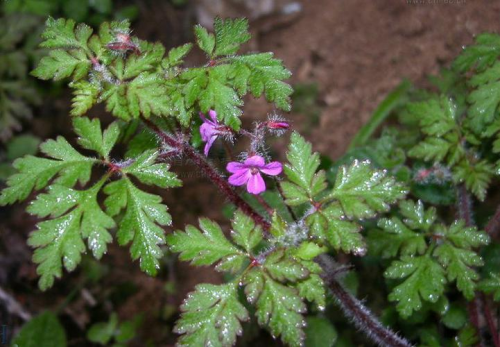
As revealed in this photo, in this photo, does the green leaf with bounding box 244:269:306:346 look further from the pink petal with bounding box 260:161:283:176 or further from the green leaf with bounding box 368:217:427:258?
the green leaf with bounding box 368:217:427:258

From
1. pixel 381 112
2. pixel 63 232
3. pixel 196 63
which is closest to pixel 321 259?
pixel 63 232

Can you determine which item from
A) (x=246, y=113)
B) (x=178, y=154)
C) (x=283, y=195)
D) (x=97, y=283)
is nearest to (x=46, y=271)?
(x=178, y=154)

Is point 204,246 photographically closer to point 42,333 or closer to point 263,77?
point 263,77

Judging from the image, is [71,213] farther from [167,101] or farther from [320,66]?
[320,66]

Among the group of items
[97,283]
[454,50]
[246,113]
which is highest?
[454,50]

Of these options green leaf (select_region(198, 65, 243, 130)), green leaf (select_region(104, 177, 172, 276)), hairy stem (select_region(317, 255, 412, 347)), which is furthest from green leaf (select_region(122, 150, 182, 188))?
hairy stem (select_region(317, 255, 412, 347))
